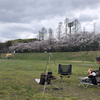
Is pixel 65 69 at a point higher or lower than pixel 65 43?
lower

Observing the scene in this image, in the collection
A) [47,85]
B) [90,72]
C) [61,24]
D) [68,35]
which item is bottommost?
[47,85]

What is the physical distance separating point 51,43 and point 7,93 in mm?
36415

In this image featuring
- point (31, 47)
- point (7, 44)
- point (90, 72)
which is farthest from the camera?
point (7, 44)

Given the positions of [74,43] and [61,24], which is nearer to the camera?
[74,43]

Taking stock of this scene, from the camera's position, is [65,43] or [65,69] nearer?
[65,69]

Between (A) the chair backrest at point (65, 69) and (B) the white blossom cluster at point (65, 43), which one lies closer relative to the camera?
(A) the chair backrest at point (65, 69)

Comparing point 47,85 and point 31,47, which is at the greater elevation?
point 31,47

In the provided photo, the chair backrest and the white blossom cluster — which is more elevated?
the white blossom cluster

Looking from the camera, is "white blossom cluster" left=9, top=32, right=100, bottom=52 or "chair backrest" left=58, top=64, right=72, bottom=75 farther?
"white blossom cluster" left=9, top=32, right=100, bottom=52

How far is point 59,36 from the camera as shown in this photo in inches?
1660

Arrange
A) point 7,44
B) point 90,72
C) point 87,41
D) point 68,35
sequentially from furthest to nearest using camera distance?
point 7,44
point 68,35
point 87,41
point 90,72

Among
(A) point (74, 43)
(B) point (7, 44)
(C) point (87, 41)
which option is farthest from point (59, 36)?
(B) point (7, 44)

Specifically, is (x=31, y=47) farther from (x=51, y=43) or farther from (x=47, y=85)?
(x=47, y=85)

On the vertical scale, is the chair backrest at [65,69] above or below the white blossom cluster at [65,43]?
below
